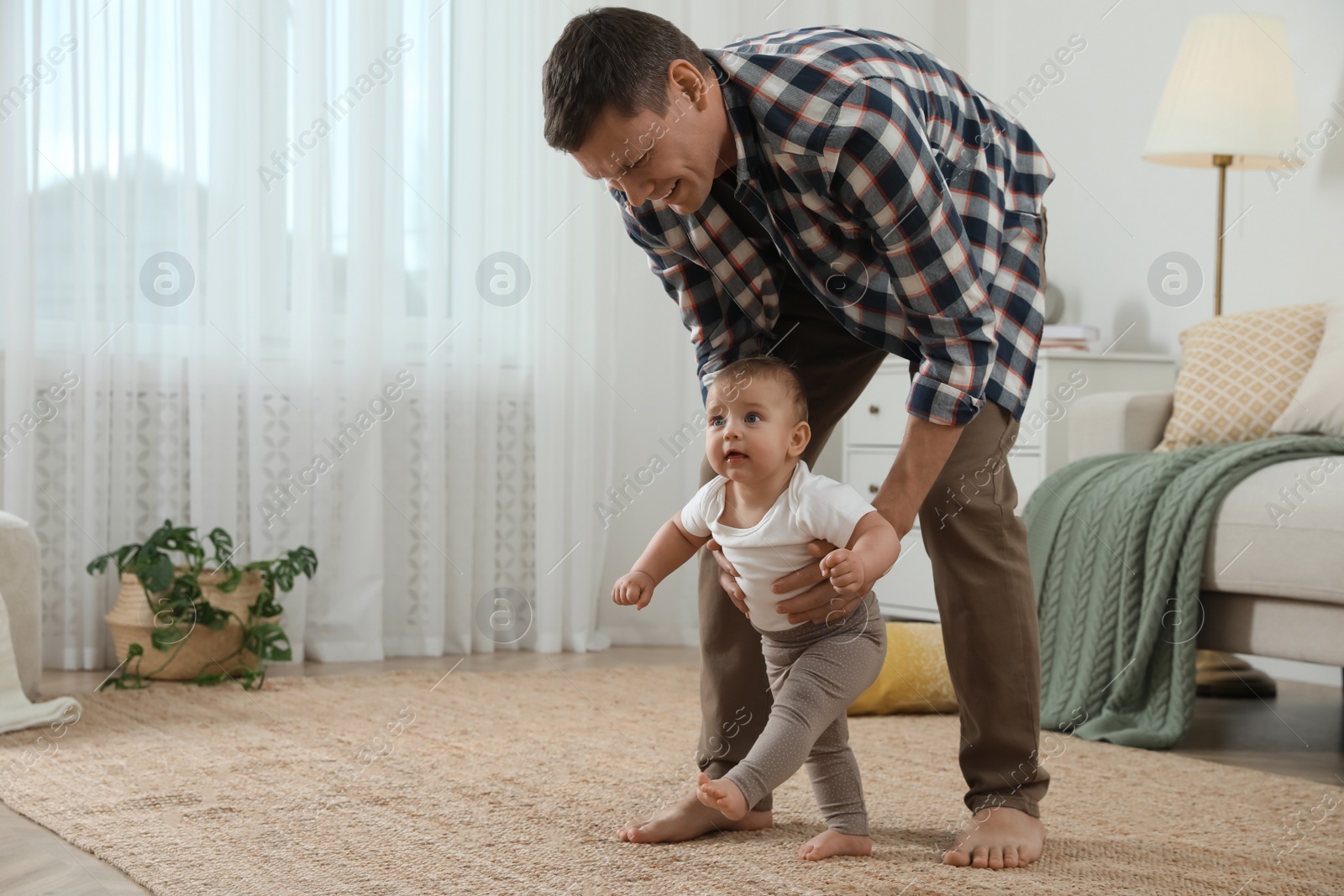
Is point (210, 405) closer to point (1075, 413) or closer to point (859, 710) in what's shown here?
point (859, 710)

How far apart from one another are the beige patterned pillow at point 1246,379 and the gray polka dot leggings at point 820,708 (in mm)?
1385

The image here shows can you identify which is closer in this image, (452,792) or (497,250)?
(452,792)

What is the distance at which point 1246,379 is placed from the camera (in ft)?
8.04

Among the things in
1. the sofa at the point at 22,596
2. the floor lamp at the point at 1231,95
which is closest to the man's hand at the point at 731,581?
the sofa at the point at 22,596

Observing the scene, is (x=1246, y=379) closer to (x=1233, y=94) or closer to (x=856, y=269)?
(x=1233, y=94)

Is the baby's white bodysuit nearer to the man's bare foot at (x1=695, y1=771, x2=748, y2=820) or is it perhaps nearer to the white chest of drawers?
the man's bare foot at (x1=695, y1=771, x2=748, y2=820)

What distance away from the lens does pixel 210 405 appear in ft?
9.12

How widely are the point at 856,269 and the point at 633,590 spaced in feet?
1.23

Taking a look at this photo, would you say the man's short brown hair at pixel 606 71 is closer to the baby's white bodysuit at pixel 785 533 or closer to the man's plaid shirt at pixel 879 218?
the man's plaid shirt at pixel 879 218

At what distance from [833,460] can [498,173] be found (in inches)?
48.4

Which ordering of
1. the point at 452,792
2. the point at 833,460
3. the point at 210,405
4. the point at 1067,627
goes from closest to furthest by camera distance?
the point at 452,792
the point at 1067,627
the point at 210,405
the point at 833,460

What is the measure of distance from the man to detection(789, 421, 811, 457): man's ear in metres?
0.11

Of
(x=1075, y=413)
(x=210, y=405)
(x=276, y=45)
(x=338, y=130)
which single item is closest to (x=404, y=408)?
(x=210, y=405)

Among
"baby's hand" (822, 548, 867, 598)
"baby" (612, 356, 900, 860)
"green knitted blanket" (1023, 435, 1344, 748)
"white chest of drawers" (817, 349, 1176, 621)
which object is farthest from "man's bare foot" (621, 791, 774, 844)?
"white chest of drawers" (817, 349, 1176, 621)
